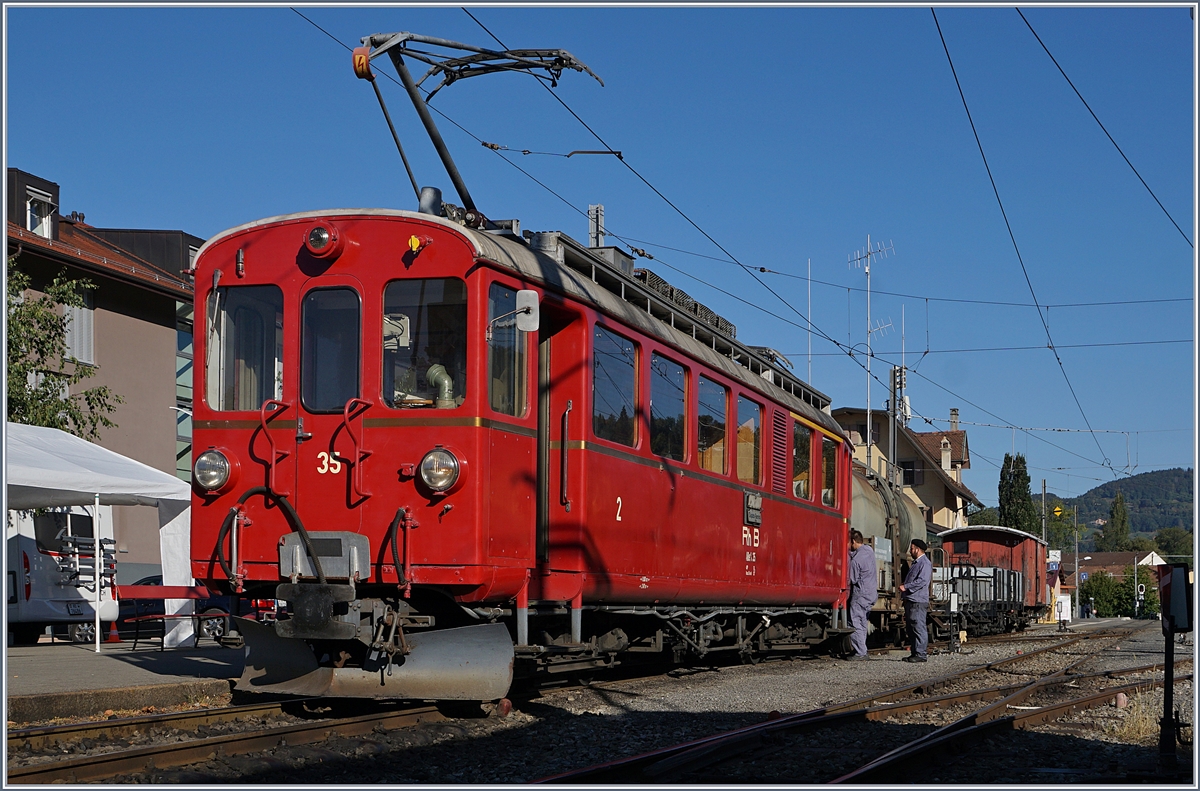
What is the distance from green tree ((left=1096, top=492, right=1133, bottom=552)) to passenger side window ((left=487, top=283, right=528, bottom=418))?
155 m

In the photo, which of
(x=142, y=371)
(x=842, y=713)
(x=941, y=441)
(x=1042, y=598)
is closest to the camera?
(x=842, y=713)

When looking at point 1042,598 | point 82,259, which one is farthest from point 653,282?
point 1042,598

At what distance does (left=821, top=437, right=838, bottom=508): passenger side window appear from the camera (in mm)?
15820

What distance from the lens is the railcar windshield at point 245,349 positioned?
8.69 metres

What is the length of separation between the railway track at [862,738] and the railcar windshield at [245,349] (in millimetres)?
3751

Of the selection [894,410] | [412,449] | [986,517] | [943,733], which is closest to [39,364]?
[412,449]

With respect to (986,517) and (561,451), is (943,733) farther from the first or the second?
(986,517)

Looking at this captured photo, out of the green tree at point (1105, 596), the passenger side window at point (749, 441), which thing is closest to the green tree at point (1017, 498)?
the green tree at point (1105, 596)

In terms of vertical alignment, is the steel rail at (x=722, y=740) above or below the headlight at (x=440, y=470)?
below

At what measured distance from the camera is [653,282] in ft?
38.4

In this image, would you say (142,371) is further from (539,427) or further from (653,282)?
(539,427)

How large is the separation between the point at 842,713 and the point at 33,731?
17.0 ft

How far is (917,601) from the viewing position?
1661 cm

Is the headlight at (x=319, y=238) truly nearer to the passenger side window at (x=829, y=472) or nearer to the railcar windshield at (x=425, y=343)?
the railcar windshield at (x=425, y=343)
